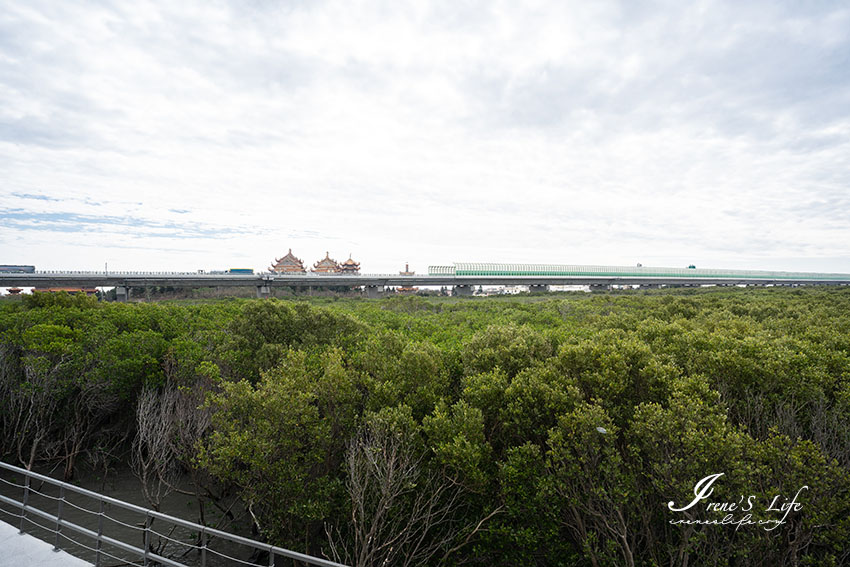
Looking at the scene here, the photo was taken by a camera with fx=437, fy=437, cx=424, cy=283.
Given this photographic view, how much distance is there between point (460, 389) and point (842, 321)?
22.5 meters

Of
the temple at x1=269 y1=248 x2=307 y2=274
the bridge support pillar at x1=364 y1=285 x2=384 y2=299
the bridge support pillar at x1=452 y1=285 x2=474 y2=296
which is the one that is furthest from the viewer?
the temple at x1=269 y1=248 x2=307 y2=274

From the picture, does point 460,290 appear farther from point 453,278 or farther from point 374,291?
point 374,291

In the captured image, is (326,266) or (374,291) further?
(326,266)

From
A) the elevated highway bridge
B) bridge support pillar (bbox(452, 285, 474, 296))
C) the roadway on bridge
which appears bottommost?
the roadway on bridge

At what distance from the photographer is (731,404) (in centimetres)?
1274

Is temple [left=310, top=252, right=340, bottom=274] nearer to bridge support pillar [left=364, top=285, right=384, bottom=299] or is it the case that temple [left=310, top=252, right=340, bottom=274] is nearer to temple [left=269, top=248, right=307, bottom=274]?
temple [left=269, top=248, right=307, bottom=274]

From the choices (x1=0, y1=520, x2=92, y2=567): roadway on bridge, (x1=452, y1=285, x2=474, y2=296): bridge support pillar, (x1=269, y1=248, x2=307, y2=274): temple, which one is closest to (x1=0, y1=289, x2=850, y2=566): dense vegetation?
(x1=0, y1=520, x2=92, y2=567): roadway on bridge

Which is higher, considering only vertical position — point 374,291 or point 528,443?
point 374,291

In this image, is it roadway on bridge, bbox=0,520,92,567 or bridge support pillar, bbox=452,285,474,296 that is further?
bridge support pillar, bbox=452,285,474,296

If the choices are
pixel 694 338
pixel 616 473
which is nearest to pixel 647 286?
pixel 694 338

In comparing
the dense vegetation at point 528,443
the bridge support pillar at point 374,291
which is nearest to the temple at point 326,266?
the bridge support pillar at point 374,291

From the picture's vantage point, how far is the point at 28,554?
7.63 metres

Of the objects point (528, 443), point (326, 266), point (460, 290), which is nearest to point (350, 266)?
point (326, 266)

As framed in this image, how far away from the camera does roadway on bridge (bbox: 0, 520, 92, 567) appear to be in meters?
7.38
